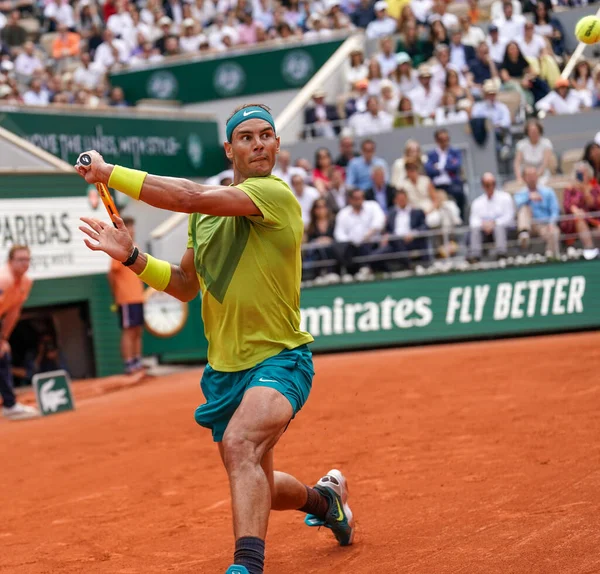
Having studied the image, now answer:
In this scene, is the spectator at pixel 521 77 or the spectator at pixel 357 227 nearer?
the spectator at pixel 357 227

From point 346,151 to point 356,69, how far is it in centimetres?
330

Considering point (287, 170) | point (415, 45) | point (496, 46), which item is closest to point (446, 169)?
point (287, 170)

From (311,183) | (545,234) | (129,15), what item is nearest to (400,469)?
(545,234)

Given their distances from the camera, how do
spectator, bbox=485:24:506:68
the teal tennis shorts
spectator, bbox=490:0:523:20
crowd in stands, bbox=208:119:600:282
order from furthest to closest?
spectator, bbox=490:0:523:20
spectator, bbox=485:24:506:68
crowd in stands, bbox=208:119:600:282
the teal tennis shorts

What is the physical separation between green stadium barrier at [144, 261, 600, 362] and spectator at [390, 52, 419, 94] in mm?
5098

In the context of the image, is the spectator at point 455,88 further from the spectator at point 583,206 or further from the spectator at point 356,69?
the spectator at point 583,206

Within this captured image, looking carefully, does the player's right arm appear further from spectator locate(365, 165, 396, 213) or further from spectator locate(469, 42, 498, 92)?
spectator locate(469, 42, 498, 92)

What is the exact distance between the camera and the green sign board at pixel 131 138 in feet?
58.0

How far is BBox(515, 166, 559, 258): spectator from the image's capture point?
49.9 ft

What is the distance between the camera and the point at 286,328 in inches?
194

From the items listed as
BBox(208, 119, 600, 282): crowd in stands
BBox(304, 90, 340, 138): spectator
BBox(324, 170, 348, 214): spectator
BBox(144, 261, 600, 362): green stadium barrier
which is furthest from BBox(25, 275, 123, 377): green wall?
BBox(304, 90, 340, 138): spectator

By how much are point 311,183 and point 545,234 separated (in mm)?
4350

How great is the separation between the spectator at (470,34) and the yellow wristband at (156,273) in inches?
598

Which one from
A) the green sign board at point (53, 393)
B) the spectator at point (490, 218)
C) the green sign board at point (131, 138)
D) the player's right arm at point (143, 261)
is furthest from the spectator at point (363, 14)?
the player's right arm at point (143, 261)
